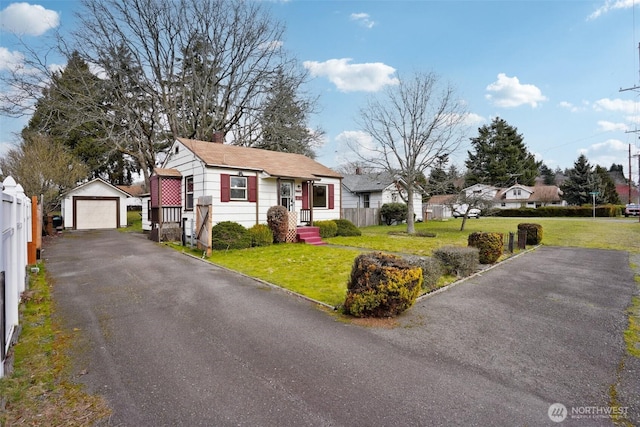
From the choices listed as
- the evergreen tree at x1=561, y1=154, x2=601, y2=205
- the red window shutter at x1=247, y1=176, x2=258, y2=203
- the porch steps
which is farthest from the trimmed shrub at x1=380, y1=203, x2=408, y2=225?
the evergreen tree at x1=561, y1=154, x2=601, y2=205

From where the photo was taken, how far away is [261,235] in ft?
45.3

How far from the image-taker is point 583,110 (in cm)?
1586

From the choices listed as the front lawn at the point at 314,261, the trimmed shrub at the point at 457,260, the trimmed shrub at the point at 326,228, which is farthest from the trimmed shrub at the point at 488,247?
the trimmed shrub at the point at 326,228

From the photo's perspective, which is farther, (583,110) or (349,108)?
(349,108)

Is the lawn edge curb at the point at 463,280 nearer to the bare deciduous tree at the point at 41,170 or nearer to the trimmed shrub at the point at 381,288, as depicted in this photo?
the trimmed shrub at the point at 381,288

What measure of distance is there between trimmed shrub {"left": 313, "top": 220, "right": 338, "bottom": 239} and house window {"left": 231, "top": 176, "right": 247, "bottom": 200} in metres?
4.30

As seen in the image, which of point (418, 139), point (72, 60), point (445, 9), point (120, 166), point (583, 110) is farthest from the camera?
point (120, 166)

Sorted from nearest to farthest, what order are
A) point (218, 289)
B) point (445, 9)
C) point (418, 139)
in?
point (218, 289) → point (445, 9) → point (418, 139)

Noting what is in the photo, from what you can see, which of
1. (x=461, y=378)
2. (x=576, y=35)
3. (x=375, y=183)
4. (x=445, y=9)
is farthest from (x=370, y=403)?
(x=375, y=183)

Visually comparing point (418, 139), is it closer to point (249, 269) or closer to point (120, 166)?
point (249, 269)

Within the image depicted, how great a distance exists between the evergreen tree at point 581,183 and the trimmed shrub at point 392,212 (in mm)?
33912

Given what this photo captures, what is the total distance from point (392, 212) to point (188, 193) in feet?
56.2

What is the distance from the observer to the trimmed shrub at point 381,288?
16.9 feet

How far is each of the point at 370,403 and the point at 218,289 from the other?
485cm
